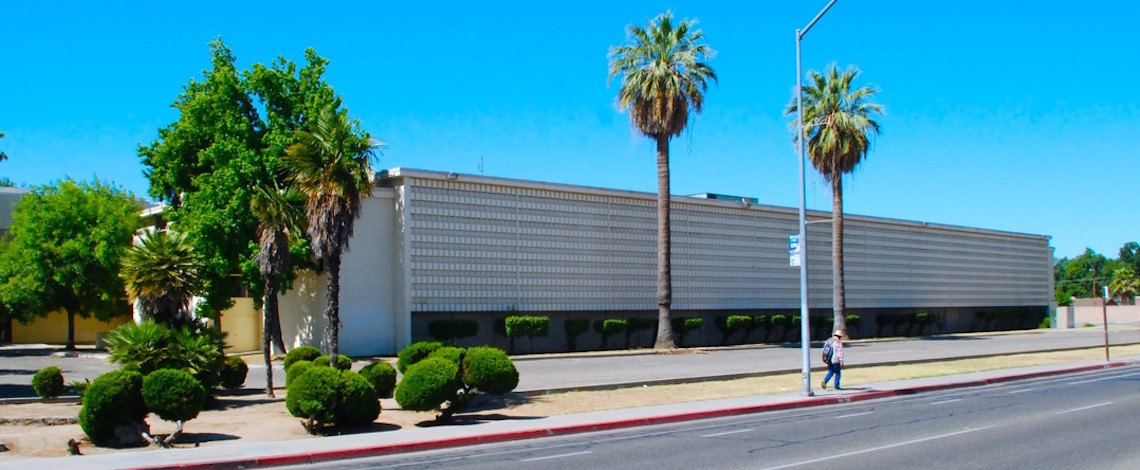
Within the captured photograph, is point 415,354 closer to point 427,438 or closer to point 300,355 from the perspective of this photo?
point 300,355

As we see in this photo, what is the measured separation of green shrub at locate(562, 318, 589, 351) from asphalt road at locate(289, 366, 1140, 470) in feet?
65.7

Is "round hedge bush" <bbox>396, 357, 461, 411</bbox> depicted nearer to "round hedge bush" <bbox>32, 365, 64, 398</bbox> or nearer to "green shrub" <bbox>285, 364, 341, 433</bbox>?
"green shrub" <bbox>285, 364, 341, 433</bbox>

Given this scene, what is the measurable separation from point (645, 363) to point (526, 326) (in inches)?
252

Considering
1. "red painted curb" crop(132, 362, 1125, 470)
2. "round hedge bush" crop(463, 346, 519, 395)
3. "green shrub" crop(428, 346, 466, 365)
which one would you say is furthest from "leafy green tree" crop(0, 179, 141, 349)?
"red painted curb" crop(132, 362, 1125, 470)

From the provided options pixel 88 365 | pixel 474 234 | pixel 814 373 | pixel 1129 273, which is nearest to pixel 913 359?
pixel 814 373

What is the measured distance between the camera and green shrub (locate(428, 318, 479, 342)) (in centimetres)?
3603

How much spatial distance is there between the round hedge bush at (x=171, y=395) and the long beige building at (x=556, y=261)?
20125 mm

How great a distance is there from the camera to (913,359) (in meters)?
35.5

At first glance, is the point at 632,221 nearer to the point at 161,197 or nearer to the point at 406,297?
the point at 406,297

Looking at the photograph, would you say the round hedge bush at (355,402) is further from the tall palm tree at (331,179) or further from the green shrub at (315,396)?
the tall palm tree at (331,179)

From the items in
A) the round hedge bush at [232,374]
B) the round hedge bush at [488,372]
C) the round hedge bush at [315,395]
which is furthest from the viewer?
the round hedge bush at [232,374]

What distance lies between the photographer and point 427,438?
15719mm

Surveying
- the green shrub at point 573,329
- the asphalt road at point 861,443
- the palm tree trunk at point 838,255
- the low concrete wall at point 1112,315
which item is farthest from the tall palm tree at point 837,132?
the low concrete wall at point 1112,315

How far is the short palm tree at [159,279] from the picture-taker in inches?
854
